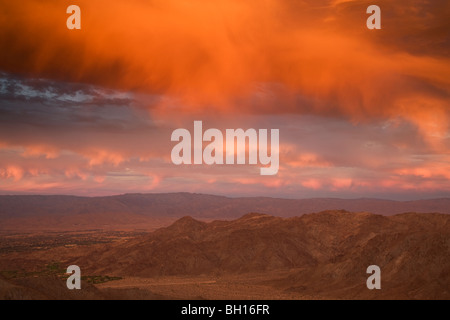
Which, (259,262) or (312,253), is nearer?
(259,262)

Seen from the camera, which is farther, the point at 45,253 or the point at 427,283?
the point at 45,253

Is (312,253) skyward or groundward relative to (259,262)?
skyward

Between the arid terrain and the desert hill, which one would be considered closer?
the arid terrain
